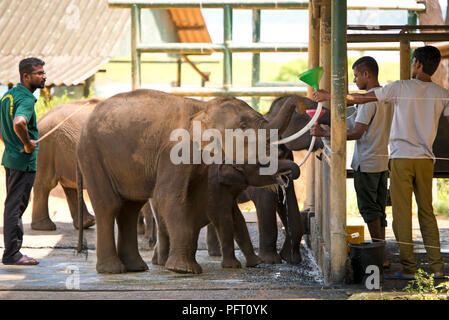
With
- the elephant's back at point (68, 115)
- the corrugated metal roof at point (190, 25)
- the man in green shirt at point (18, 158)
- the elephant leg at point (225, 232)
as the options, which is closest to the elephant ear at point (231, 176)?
the elephant leg at point (225, 232)

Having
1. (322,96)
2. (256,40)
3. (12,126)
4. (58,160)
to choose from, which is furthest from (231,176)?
(256,40)

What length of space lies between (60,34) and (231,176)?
1497cm

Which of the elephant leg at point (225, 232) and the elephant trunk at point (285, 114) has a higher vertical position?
the elephant trunk at point (285, 114)

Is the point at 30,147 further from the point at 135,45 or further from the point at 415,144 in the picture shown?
the point at 135,45

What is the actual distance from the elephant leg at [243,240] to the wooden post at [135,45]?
3.98 m

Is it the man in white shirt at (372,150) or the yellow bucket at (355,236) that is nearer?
the yellow bucket at (355,236)

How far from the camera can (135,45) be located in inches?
477

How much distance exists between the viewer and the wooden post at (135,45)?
11930mm

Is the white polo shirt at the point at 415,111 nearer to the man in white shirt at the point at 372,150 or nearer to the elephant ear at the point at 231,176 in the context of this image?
the man in white shirt at the point at 372,150

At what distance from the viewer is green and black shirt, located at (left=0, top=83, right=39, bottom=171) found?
8.43 metres

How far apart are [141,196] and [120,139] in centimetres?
61

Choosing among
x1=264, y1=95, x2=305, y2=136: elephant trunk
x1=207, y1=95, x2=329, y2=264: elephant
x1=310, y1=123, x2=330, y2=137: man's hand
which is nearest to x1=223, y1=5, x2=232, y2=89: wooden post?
x1=207, y1=95, x2=329, y2=264: elephant
